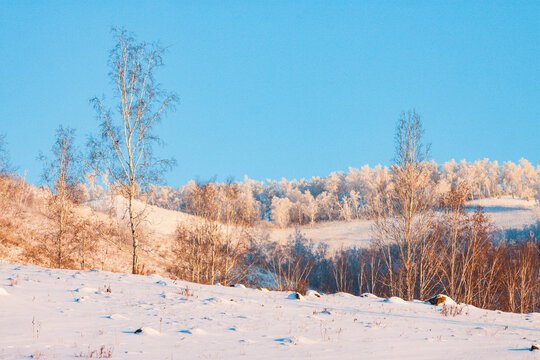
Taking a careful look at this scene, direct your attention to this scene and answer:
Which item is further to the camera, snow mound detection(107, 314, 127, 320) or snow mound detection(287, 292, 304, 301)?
snow mound detection(287, 292, 304, 301)

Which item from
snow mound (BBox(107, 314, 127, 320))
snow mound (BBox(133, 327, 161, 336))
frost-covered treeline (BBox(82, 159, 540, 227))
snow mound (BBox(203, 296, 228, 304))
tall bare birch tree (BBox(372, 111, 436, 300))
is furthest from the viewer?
frost-covered treeline (BBox(82, 159, 540, 227))

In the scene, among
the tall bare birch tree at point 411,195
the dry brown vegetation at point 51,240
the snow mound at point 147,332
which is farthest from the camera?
the dry brown vegetation at point 51,240

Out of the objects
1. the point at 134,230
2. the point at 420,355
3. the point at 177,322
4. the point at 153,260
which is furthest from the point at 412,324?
the point at 153,260

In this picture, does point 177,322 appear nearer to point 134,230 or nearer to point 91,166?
point 134,230

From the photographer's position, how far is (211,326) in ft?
29.2

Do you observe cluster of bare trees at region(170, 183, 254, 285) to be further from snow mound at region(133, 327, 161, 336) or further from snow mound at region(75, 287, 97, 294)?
snow mound at region(133, 327, 161, 336)

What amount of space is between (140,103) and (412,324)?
1530 cm

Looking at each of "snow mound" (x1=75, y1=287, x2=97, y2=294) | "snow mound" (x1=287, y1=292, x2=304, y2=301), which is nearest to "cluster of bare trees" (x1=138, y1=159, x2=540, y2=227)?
"snow mound" (x1=287, y1=292, x2=304, y2=301)

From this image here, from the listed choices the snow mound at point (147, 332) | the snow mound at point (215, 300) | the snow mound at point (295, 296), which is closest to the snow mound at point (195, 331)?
the snow mound at point (147, 332)

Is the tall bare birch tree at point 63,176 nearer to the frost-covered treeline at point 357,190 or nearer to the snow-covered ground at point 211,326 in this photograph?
the snow-covered ground at point 211,326

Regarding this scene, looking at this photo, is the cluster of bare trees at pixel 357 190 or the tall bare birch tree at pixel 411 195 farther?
the cluster of bare trees at pixel 357 190

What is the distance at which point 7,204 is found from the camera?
46562mm

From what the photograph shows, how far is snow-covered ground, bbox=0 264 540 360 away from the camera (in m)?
7.01

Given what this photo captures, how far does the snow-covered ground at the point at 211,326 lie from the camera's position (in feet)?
23.0
